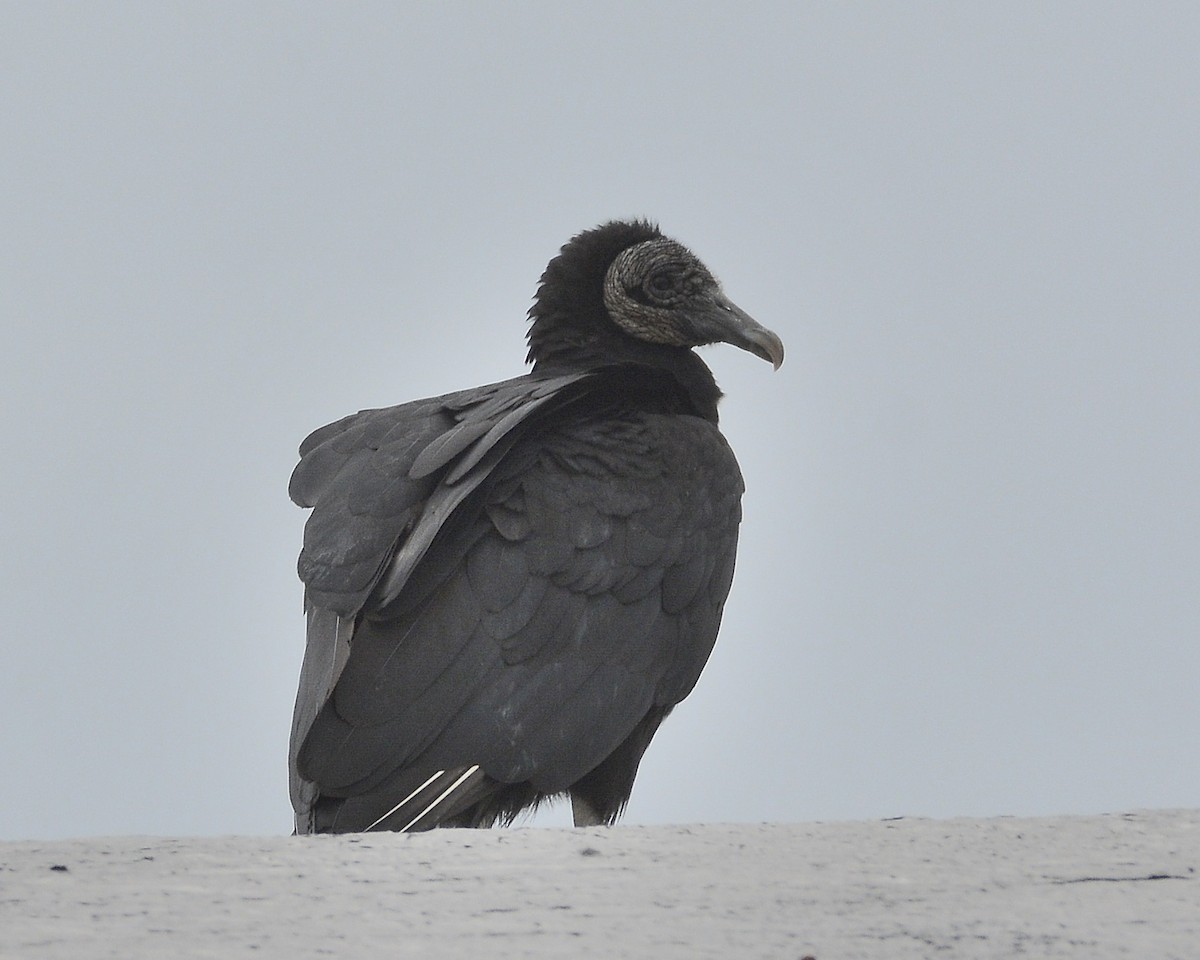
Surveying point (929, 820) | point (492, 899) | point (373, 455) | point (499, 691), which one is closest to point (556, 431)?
point (373, 455)

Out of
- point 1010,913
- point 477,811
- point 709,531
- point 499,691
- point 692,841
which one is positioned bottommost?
point 1010,913

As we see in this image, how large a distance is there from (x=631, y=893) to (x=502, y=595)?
2.26 m

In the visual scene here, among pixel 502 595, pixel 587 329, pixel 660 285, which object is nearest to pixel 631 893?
pixel 502 595

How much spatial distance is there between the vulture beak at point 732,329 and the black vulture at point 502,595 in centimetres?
67

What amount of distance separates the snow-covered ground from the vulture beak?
3.44 meters

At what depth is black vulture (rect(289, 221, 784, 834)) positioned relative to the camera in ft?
12.4

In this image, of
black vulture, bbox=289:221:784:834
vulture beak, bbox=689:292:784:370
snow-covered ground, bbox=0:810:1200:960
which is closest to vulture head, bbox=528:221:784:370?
vulture beak, bbox=689:292:784:370

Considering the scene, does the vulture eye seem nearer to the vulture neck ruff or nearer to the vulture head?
the vulture head

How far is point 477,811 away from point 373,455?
3.37 feet

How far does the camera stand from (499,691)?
12.6ft

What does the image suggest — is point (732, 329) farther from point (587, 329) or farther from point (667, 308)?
point (587, 329)

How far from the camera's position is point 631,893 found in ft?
5.58

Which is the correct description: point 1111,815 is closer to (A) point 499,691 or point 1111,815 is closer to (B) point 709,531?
(A) point 499,691

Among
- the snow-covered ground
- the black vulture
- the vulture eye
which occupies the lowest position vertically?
the snow-covered ground
